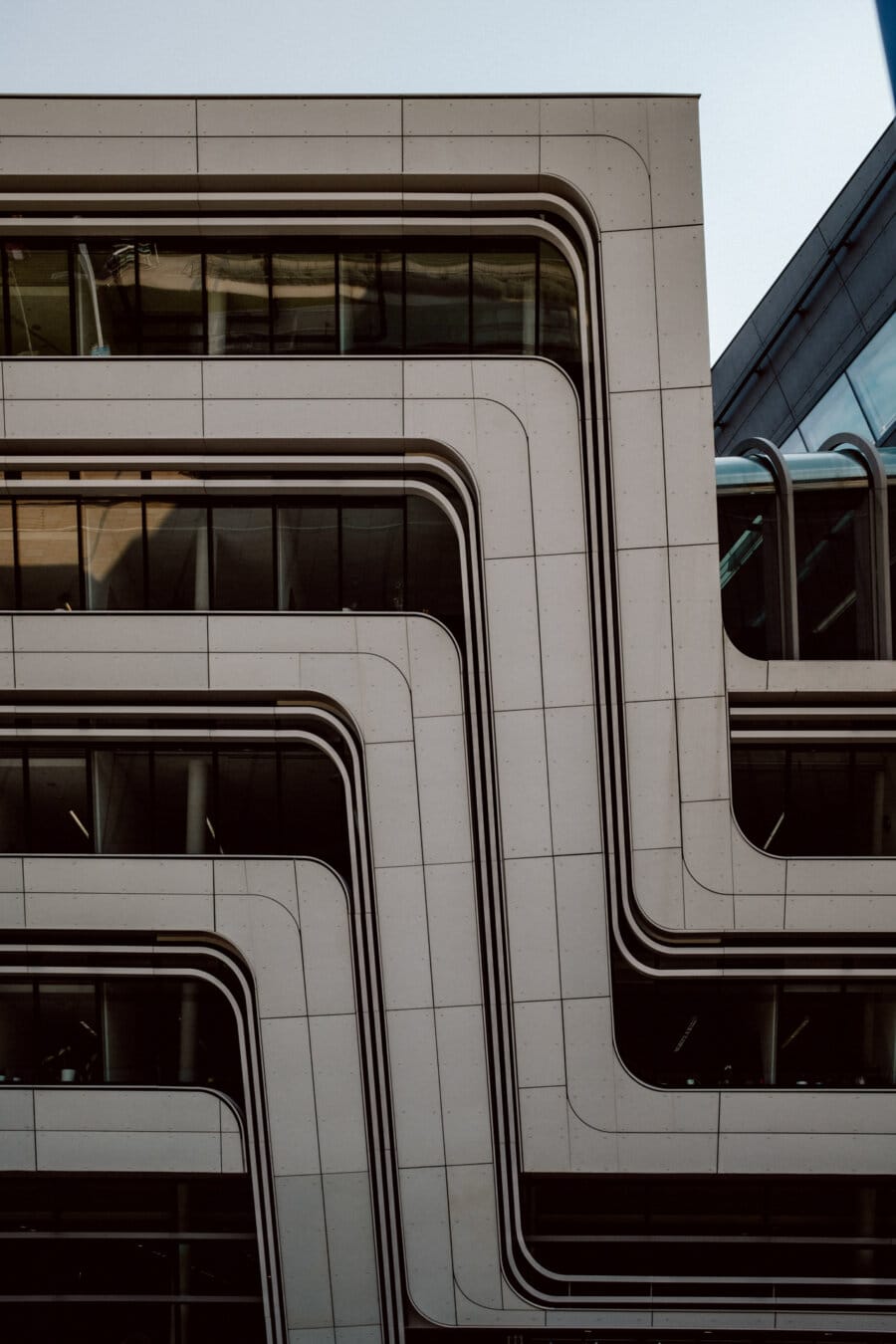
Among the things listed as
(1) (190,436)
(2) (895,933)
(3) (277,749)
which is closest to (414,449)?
(1) (190,436)

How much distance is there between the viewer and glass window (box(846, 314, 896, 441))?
24.1 m

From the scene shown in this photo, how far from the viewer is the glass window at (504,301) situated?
1988cm

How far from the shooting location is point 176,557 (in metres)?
20.1

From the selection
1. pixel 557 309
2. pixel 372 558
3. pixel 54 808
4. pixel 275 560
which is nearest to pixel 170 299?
pixel 275 560

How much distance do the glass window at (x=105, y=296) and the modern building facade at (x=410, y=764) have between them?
0.07 meters

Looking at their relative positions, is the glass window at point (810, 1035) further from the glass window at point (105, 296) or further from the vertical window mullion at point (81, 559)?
the glass window at point (105, 296)

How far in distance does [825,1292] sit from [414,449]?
1714 cm

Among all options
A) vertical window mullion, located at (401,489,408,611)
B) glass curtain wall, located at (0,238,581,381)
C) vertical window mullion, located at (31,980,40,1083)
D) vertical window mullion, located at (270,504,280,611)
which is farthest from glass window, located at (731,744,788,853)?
vertical window mullion, located at (31,980,40,1083)

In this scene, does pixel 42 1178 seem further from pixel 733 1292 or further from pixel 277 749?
pixel 733 1292

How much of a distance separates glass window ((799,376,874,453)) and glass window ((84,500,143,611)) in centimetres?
1615

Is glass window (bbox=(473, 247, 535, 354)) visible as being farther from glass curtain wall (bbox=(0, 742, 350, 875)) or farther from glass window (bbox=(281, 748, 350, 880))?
glass curtain wall (bbox=(0, 742, 350, 875))

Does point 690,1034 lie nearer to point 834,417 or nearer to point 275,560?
point 275,560

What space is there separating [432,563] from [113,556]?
19.6ft

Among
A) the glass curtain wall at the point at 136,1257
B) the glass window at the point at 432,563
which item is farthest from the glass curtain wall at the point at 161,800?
the glass curtain wall at the point at 136,1257
